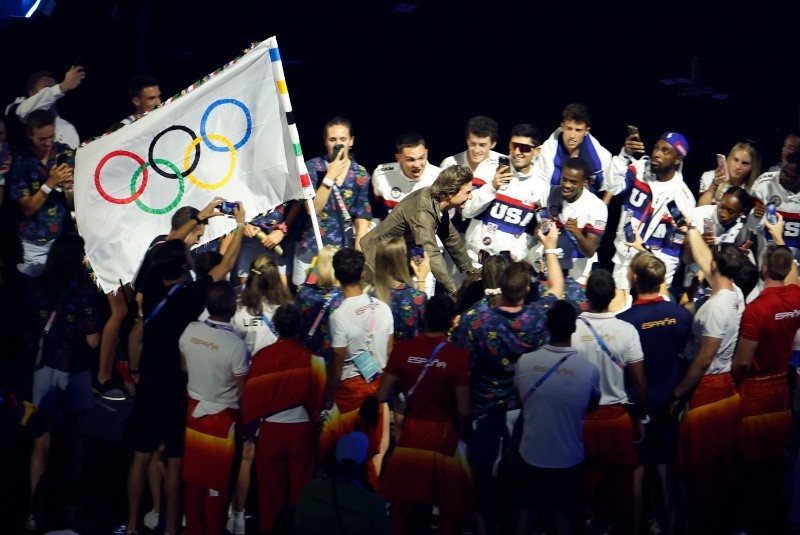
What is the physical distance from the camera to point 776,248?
775 centimetres

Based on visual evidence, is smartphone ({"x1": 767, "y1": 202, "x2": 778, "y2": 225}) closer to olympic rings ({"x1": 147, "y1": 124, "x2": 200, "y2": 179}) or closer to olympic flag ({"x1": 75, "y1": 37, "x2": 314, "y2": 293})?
olympic flag ({"x1": 75, "y1": 37, "x2": 314, "y2": 293})

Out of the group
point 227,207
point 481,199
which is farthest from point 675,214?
point 227,207

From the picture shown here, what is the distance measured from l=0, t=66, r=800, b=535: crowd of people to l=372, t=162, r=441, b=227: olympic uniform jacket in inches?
31.2

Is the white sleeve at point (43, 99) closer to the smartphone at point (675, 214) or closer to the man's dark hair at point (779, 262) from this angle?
the smartphone at point (675, 214)

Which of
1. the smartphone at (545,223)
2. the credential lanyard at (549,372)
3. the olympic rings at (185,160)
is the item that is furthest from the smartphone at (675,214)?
the olympic rings at (185,160)

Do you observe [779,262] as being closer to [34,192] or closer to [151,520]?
[151,520]

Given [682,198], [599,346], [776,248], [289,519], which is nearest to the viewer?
[599,346]

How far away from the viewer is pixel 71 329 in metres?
7.52

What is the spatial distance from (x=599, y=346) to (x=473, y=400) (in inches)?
33.4

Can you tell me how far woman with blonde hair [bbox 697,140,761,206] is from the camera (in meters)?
10.1

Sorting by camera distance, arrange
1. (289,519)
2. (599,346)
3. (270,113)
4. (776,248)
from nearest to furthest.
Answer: (599,346) < (289,519) < (776,248) < (270,113)

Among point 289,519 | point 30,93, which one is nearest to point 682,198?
point 289,519

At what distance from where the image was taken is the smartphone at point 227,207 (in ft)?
27.3

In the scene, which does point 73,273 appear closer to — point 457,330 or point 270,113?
point 270,113
